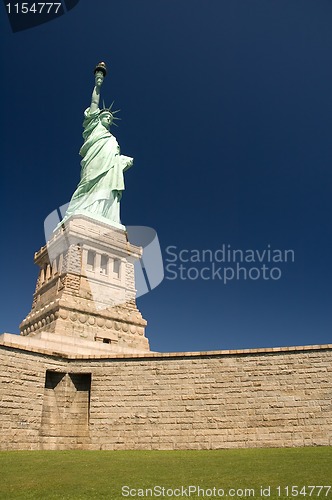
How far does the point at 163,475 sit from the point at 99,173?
2640 cm

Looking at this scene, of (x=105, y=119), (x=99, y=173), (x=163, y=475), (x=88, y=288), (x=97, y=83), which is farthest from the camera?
(x=97, y=83)

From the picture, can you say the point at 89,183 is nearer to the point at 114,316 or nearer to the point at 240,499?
the point at 114,316

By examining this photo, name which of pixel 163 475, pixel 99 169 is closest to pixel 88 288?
pixel 99 169

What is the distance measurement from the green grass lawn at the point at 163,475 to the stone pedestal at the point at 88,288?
42.1 ft

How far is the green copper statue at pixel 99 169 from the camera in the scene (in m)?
30.8

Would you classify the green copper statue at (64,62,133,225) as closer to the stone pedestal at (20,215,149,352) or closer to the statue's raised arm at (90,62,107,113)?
the statue's raised arm at (90,62,107,113)

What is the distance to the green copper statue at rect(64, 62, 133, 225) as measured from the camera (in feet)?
101

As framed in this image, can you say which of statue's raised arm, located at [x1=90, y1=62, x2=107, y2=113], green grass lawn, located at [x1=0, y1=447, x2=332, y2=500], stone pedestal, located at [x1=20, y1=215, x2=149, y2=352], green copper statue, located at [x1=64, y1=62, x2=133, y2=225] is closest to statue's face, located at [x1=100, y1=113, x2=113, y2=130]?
green copper statue, located at [x1=64, y1=62, x2=133, y2=225]

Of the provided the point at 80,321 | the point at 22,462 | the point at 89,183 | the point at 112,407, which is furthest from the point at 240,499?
the point at 89,183

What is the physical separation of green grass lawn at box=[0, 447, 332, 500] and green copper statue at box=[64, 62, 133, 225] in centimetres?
2175

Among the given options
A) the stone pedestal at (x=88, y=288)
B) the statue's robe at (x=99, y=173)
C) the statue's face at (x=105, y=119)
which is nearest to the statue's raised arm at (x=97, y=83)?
the statue's robe at (x=99, y=173)

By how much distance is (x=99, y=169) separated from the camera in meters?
31.8

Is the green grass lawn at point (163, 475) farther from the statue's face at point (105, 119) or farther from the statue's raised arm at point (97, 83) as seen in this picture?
the statue's raised arm at point (97, 83)

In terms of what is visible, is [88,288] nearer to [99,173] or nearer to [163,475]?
[99,173]
